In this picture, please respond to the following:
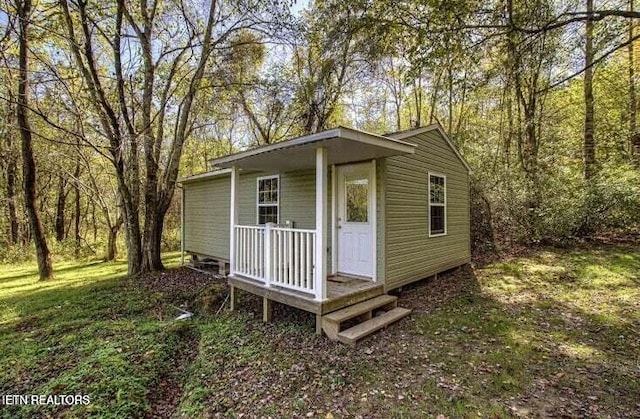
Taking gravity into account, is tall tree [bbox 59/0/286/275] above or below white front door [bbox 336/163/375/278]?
above

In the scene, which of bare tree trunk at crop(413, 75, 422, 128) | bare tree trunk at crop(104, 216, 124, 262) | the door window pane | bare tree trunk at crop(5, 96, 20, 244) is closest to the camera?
the door window pane

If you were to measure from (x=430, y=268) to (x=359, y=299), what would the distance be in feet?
8.52

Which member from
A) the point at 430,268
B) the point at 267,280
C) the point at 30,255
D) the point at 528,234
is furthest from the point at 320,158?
the point at 30,255

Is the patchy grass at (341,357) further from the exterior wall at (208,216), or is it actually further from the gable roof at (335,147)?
the exterior wall at (208,216)

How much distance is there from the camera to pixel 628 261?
756cm

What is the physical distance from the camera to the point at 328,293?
460cm

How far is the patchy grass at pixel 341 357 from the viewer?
289 cm

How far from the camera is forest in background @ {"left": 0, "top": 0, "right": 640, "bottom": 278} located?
5953 mm

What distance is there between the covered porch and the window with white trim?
1984mm

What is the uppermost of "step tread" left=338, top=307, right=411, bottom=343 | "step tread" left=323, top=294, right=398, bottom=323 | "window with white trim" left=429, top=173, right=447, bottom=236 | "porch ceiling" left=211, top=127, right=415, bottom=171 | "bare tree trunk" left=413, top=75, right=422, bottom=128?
"bare tree trunk" left=413, top=75, right=422, bottom=128

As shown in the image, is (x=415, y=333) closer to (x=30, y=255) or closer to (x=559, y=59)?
(x=559, y=59)

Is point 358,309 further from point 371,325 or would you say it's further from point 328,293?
point 328,293

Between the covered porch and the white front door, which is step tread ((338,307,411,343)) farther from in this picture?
the white front door

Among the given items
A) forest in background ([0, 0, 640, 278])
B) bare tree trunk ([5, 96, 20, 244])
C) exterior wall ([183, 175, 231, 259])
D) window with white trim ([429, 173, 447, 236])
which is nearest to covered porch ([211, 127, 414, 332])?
window with white trim ([429, 173, 447, 236])
